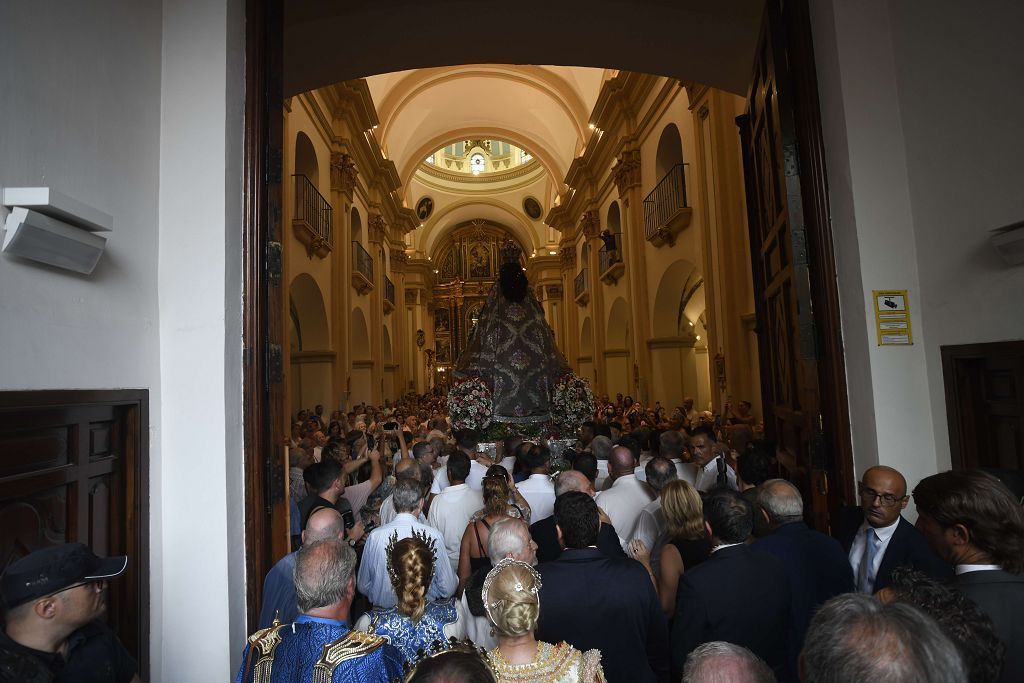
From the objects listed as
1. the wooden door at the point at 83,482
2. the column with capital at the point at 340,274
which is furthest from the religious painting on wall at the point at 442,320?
the wooden door at the point at 83,482

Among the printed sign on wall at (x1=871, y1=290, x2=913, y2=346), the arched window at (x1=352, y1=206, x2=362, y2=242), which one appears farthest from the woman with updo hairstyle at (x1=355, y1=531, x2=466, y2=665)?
the arched window at (x1=352, y1=206, x2=362, y2=242)

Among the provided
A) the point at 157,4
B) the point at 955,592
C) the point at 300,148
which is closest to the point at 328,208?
the point at 300,148

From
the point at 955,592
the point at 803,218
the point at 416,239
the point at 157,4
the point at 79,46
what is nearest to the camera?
the point at 955,592

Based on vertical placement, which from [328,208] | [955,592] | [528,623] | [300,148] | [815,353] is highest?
[300,148]

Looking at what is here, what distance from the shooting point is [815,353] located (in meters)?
3.42

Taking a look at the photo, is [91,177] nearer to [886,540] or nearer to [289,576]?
[289,576]

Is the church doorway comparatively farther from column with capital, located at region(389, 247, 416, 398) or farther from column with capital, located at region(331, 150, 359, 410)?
column with capital, located at region(389, 247, 416, 398)

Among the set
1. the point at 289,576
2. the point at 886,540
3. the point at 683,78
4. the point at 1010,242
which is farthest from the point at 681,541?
the point at 683,78

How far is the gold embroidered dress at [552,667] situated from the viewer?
5.86ft

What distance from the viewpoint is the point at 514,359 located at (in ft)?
25.4

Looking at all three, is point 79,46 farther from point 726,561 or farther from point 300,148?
point 300,148

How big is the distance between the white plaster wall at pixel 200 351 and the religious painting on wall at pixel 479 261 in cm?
3317

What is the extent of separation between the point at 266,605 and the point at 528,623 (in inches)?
51.4

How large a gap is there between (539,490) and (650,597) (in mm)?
1884
